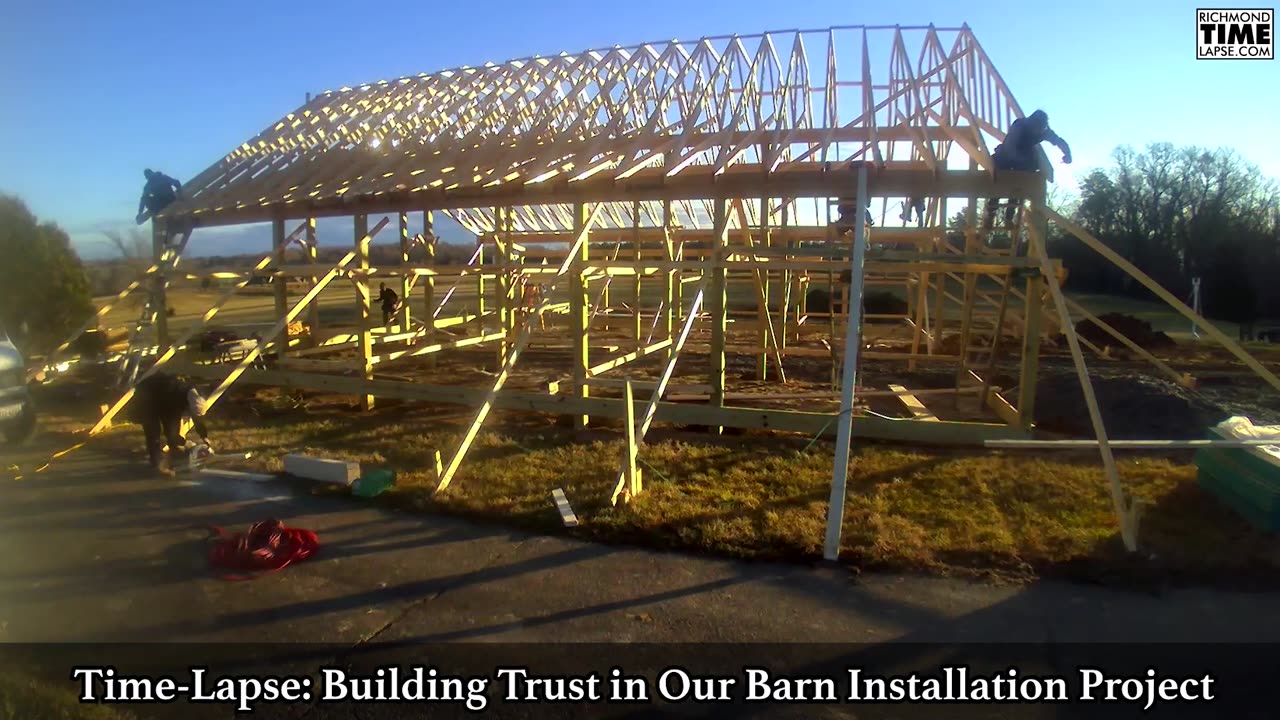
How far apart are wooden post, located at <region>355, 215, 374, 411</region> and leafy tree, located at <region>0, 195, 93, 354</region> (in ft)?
17.7

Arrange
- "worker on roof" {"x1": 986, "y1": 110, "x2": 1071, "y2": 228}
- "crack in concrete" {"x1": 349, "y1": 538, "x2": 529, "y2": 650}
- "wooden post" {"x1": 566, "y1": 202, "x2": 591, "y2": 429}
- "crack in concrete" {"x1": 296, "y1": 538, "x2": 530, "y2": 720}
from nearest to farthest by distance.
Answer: "crack in concrete" {"x1": 296, "y1": 538, "x2": 530, "y2": 720}
"crack in concrete" {"x1": 349, "y1": 538, "x2": 529, "y2": 650}
"worker on roof" {"x1": 986, "y1": 110, "x2": 1071, "y2": 228}
"wooden post" {"x1": 566, "y1": 202, "x2": 591, "y2": 429}

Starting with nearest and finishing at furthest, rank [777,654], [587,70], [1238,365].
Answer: [777,654] → [587,70] → [1238,365]

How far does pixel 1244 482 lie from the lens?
571 cm

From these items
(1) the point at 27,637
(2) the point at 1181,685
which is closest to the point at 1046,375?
(2) the point at 1181,685

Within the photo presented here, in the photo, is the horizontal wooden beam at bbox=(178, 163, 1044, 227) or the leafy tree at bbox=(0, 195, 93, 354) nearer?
the horizontal wooden beam at bbox=(178, 163, 1044, 227)

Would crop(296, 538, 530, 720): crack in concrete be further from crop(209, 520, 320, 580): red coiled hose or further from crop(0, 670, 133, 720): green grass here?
crop(209, 520, 320, 580): red coiled hose

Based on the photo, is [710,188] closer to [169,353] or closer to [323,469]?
[323,469]

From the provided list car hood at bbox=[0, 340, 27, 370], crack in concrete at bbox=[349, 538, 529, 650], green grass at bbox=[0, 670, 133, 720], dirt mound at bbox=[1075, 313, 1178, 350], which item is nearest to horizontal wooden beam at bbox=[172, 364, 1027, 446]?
crack in concrete at bbox=[349, 538, 529, 650]

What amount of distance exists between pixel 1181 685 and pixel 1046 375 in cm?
877

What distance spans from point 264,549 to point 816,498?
442 cm

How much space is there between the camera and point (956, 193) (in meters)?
7.56

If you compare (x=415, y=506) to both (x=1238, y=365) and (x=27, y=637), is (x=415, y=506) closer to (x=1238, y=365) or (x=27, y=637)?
(x=27, y=637)

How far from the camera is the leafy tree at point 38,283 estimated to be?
1191cm

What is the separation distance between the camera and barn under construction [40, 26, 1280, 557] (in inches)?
296
